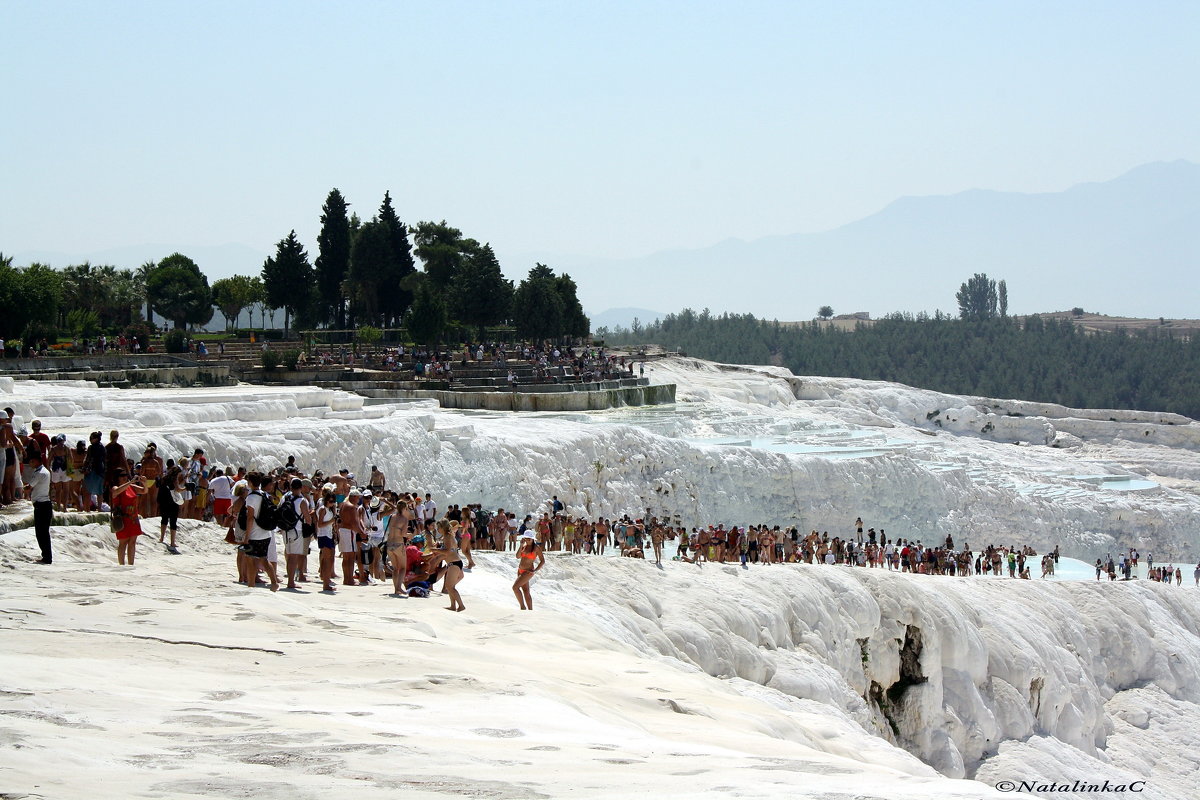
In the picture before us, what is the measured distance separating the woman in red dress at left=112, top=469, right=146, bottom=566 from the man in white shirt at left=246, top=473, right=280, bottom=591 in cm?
92

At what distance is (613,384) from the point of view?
3634cm

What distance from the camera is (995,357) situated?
8050cm

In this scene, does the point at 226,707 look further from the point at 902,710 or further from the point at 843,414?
the point at 843,414

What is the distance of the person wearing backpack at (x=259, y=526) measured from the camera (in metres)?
9.38

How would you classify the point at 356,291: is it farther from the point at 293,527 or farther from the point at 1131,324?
the point at 1131,324

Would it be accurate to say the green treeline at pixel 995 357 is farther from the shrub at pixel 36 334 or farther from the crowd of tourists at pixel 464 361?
the shrub at pixel 36 334

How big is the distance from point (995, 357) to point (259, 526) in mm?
77079

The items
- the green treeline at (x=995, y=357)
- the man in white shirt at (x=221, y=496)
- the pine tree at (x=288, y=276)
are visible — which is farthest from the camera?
the green treeline at (x=995, y=357)

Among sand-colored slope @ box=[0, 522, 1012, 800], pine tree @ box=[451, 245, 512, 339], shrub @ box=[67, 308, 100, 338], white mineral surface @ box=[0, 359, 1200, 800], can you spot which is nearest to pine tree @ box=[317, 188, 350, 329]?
pine tree @ box=[451, 245, 512, 339]

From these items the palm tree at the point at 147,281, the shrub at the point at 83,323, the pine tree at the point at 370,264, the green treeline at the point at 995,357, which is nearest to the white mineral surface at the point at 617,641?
the pine tree at the point at 370,264

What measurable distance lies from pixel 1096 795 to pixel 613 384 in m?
22.5

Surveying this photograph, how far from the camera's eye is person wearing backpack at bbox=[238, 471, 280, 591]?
938cm

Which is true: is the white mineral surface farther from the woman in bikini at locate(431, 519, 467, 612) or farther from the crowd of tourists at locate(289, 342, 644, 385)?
the crowd of tourists at locate(289, 342, 644, 385)

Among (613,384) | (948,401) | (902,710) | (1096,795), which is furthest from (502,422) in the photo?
(948,401)
